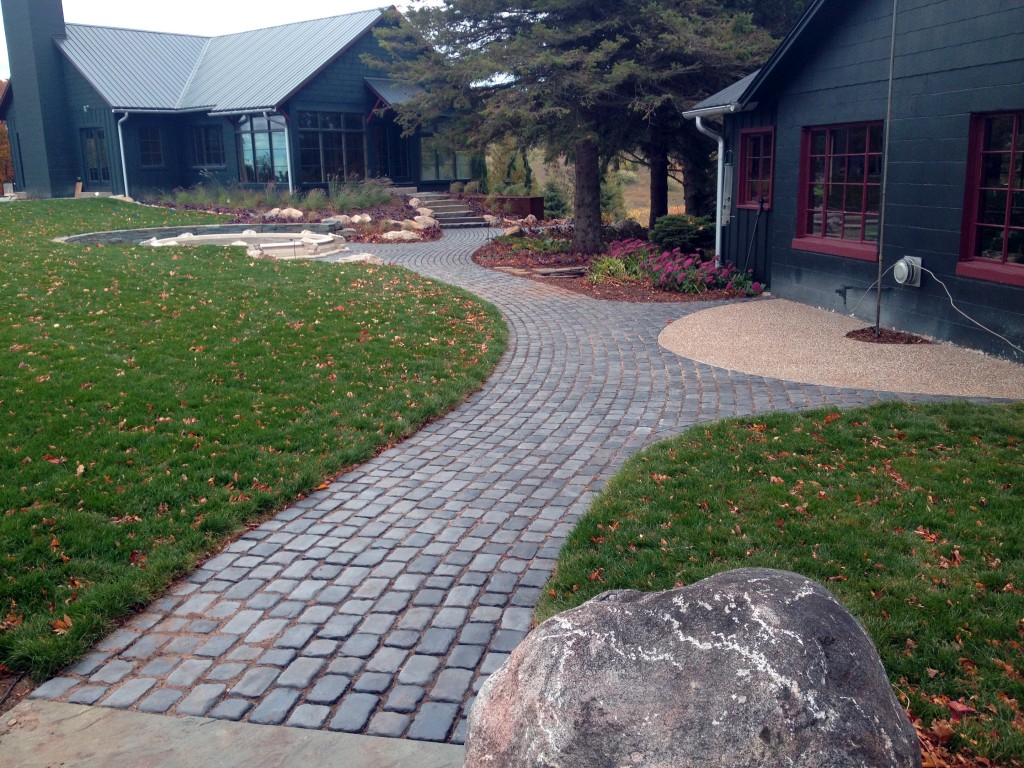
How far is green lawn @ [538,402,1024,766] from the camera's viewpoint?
367cm

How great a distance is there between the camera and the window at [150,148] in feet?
103

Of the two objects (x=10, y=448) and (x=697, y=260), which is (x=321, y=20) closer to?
(x=697, y=260)

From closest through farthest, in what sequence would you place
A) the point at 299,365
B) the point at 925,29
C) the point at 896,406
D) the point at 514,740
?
the point at 514,740 → the point at 896,406 → the point at 299,365 → the point at 925,29

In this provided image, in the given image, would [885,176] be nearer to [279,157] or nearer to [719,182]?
[719,182]

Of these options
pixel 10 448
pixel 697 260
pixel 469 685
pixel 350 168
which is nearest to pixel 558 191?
pixel 350 168

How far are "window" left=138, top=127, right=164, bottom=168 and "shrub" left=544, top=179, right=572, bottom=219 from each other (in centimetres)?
1389

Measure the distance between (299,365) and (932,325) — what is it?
7037mm

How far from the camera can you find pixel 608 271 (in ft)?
52.2

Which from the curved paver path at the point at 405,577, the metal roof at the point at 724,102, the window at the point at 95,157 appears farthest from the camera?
the window at the point at 95,157

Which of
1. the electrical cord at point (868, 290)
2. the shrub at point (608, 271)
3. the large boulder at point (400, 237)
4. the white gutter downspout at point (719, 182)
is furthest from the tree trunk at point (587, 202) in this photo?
the electrical cord at point (868, 290)

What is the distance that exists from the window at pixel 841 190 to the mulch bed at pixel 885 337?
1017 millimetres

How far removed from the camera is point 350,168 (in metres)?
30.8

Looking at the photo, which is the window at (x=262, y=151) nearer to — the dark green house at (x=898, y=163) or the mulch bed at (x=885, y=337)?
the dark green house at (x=898, y=163)

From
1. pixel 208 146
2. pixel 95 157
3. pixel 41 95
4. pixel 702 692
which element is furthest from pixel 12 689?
pixel 41 95
